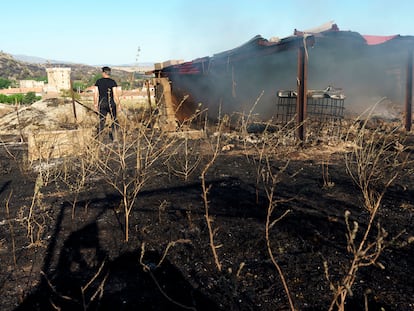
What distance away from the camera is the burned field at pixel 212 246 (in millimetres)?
2391

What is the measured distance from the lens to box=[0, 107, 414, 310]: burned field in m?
2.39

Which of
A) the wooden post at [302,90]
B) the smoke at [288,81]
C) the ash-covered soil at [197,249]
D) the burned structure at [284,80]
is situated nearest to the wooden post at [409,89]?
the burned structure at [284,80]

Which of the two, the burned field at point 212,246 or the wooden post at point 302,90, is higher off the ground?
the wooden post at point 302,90

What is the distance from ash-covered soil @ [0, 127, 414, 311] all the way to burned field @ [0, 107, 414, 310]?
0.01 metres

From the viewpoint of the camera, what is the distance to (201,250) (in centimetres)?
313

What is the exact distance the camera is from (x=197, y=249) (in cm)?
316

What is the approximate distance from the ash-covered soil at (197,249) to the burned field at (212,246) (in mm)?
11

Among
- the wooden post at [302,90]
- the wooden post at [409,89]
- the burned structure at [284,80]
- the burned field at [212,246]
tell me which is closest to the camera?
the burned field at [212,246]

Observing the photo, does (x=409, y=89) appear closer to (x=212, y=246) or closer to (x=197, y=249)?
(x=197, y=249)

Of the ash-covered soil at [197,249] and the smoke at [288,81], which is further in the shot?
the smoke at [288,81]

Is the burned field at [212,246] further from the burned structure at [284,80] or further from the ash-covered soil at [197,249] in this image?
the burned structure at [284,80]

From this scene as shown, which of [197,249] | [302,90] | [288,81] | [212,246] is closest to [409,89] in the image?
[302,90]

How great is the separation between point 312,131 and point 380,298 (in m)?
7.38

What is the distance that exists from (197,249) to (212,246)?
940 mm
